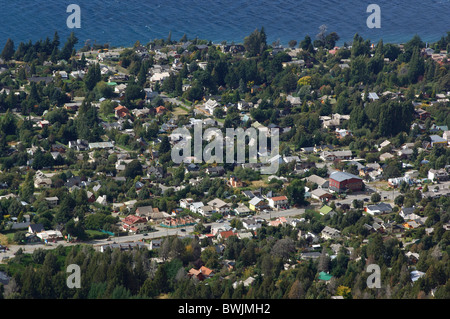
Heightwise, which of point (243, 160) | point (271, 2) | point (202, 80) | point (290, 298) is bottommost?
point (290, 298)

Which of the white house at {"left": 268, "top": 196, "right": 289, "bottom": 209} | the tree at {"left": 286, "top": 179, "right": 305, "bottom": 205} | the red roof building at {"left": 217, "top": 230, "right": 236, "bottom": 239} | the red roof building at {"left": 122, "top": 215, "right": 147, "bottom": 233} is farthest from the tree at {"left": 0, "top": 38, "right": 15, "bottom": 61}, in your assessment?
the red roof building at {"left": 217, "top": 230, "right": 236, "bottom": 239}

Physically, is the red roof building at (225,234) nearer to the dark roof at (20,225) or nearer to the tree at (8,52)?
the dark roof at (20,225)

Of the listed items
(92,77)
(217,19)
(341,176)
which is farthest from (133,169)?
(217,19)

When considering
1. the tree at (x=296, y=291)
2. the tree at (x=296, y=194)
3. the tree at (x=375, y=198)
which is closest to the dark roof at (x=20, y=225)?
the tree at (x=296, y=194)

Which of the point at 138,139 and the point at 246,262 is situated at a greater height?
the point at 138,139

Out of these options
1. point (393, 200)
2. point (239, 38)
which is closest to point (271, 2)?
point (239, 38)

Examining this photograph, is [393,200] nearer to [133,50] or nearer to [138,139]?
[138,139]
